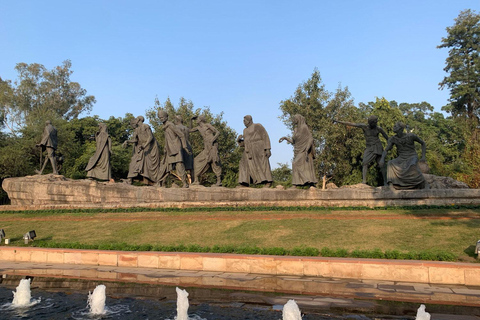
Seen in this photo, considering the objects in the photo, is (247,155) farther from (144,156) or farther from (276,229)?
(276,229)

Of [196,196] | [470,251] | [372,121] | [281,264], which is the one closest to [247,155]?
[196,196]

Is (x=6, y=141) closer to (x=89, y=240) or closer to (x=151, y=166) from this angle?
(x=151, y=166)

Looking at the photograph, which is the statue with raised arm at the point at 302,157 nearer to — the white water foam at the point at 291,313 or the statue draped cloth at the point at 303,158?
the statue draped cloth at the point at 303,158

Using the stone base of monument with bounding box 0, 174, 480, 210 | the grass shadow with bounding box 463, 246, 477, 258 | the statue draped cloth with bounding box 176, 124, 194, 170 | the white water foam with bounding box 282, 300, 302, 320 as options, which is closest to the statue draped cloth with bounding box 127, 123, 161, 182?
the stone base of monument with bounding box 0, 174, 480, 210

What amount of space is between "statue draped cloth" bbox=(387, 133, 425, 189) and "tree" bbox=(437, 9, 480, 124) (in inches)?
848

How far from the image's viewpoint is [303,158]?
1444 cm

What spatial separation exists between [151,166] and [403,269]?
12.6 m

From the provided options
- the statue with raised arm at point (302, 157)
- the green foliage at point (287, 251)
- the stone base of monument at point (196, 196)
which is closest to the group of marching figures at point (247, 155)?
the statue with raised arm at point (302, 157)

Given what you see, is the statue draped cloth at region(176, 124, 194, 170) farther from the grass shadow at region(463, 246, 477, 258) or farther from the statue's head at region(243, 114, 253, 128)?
the grass shadow at region(463, 246, 477, 258)

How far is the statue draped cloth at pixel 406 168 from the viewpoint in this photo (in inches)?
509

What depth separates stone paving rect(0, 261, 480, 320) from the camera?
5.26 meters

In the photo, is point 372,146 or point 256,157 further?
point 256,157

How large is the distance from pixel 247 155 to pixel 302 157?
2215mm

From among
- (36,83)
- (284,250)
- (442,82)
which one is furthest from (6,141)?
(442,82)
